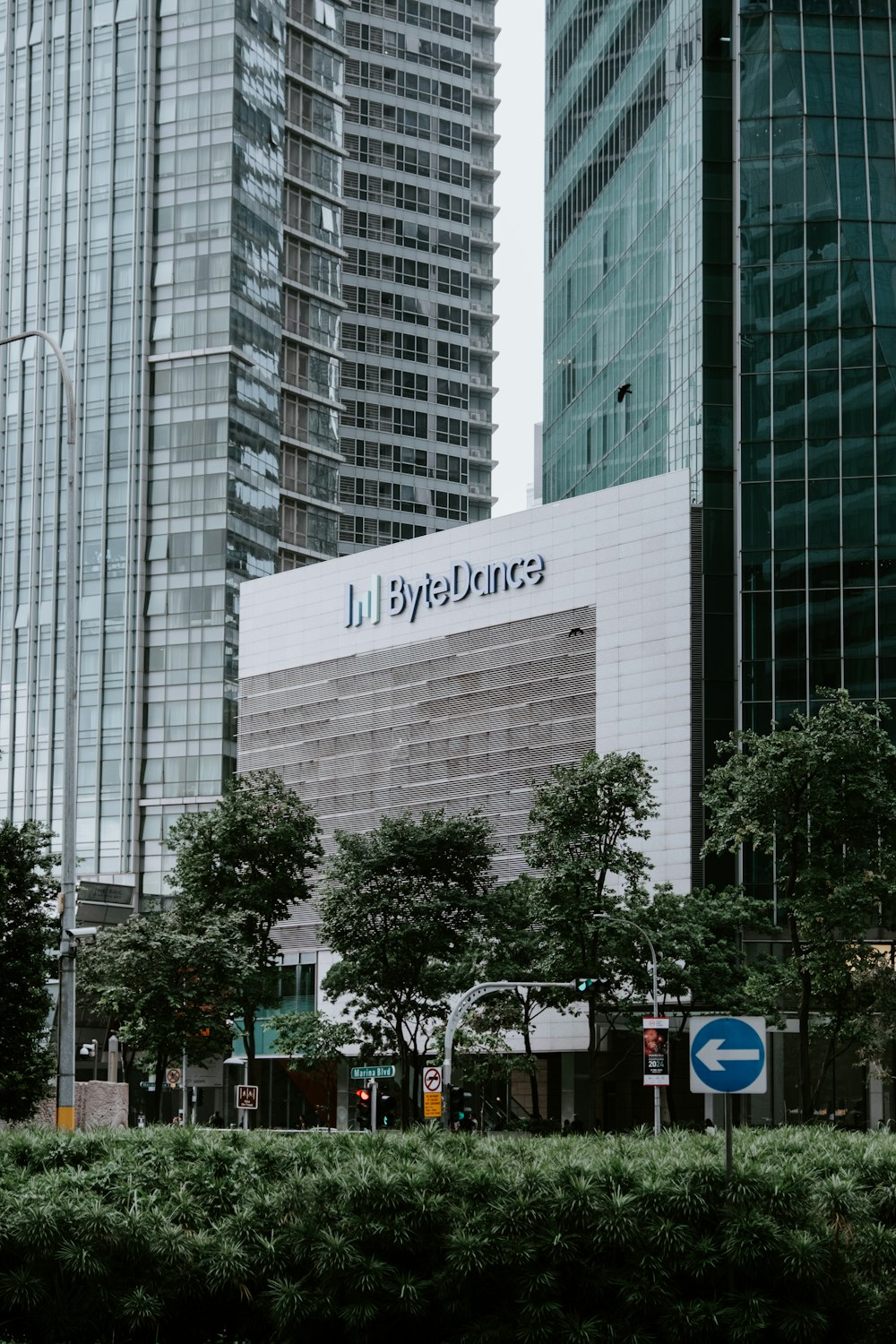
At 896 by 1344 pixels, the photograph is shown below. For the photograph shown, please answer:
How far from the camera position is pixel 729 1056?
17.0 m

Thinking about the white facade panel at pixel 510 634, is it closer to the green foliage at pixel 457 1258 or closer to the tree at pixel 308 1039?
the tree at pixel 308 1039

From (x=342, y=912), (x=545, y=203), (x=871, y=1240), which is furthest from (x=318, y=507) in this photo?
(x=871, y=1240)

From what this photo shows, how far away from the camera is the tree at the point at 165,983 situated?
56.6m

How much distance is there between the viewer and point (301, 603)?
96.4 metres

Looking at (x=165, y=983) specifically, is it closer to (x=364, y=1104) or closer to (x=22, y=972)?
(x=364, y=1104)

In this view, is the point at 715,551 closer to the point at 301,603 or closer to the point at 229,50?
the point at 301,603

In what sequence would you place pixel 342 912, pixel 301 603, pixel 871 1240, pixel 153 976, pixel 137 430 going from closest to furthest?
pixel 871 1240 < pixel 153 976 < pixel 342 912 < pixel 301 603 < pixel 137 430

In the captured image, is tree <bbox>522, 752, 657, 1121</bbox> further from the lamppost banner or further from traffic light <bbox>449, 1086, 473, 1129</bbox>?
traffic light <bbox>449, 1086, 473, 1129</bbox>

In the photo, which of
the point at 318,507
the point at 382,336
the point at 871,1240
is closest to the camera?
the point at 871,1240

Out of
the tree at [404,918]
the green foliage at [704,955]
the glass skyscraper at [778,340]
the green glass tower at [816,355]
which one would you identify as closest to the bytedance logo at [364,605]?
the glass skyscraper at [778,340]

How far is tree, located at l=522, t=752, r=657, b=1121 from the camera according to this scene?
56688mm

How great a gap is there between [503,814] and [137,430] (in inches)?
1844

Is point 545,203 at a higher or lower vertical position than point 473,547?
higher

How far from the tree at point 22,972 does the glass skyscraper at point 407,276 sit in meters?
96.3
